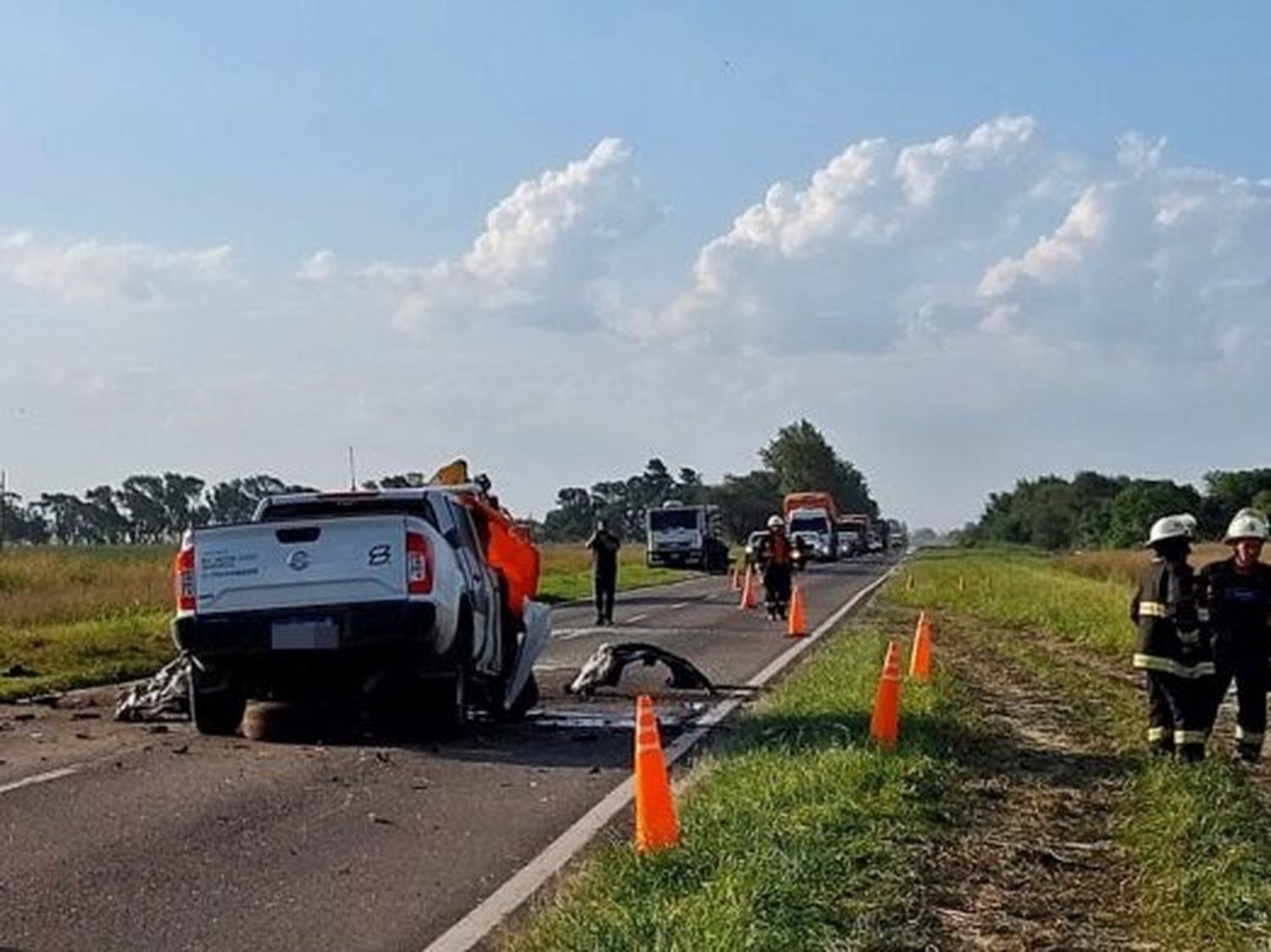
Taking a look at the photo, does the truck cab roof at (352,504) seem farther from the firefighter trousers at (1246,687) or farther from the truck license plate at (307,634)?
the firefighter trousers at (1246,687)

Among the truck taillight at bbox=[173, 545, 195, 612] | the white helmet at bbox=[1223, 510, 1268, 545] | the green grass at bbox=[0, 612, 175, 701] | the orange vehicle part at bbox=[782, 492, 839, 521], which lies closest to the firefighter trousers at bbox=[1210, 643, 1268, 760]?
the white helmet at bbox=[1223, 510, 1268, 545]

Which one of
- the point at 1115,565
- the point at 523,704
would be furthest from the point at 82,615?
the point at 1115,565

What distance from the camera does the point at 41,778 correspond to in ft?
39.0

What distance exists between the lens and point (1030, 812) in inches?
408

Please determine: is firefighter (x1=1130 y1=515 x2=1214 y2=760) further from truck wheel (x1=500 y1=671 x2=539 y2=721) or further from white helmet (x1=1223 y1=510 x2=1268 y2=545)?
truck wheel (x1=500 y1=671 x2=539 y2=721)

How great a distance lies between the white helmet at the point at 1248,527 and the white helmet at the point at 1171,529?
0.25m

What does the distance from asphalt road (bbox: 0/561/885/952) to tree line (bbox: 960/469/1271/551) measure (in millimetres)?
50289

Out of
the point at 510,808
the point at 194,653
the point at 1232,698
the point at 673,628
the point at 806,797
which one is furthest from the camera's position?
the point at 673,628

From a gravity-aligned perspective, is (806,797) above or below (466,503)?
below

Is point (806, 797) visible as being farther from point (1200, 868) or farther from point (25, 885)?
point (25, 885)

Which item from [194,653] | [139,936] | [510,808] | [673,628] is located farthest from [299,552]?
[673,628]

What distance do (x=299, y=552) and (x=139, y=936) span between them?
6.38 m

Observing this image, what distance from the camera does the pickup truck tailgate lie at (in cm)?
1360

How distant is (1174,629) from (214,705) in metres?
6.90
